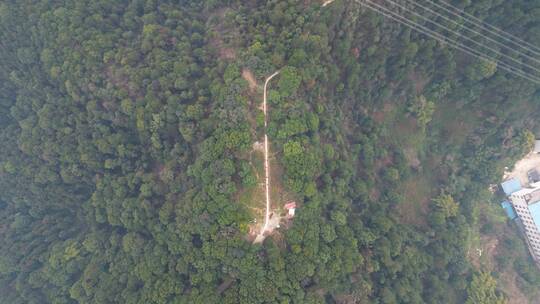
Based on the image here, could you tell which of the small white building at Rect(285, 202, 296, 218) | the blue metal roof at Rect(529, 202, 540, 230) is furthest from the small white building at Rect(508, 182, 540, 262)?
the small white building at Rect(285, 202, 296, 218)

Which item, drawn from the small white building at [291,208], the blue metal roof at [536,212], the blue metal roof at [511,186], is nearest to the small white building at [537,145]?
the blue metal roof at [511,186]

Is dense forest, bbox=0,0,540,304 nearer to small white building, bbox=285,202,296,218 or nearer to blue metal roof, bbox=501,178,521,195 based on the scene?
small white building, bbox=285,202,296,218

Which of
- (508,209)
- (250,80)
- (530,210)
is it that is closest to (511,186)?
(508,209)

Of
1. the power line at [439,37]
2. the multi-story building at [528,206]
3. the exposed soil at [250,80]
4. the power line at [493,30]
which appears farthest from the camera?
the multi-story building at [528,206]

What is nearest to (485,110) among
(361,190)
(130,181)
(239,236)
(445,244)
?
(445,244)

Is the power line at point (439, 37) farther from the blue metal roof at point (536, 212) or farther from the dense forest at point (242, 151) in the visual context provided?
the blue metal roof at point (536, 212)

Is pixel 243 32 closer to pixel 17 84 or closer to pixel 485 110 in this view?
pixel 17 84
